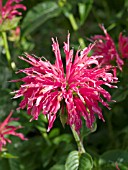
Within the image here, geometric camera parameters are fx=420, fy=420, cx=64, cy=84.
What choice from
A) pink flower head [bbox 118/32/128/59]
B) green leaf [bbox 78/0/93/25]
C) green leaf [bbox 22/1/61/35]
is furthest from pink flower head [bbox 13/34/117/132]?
green leaf [bbox 78/0/93/25]

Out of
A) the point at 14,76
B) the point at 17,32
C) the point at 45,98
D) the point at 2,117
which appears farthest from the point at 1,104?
the point at 45,98

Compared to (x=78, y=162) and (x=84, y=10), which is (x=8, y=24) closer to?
(x=84, y=10)

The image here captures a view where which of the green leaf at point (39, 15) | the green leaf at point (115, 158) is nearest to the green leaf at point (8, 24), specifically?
the green leaf at point (39, 15)

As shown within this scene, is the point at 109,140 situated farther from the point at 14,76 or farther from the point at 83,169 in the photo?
the point at 83,169

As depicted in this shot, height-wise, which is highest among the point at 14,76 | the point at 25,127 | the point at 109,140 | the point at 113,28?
the point at 113,28

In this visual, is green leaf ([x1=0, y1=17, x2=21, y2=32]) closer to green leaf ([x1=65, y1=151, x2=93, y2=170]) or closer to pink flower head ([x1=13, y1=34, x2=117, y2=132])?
pink flower head ([x1=13, y1=34, x2=117, y2=132])
